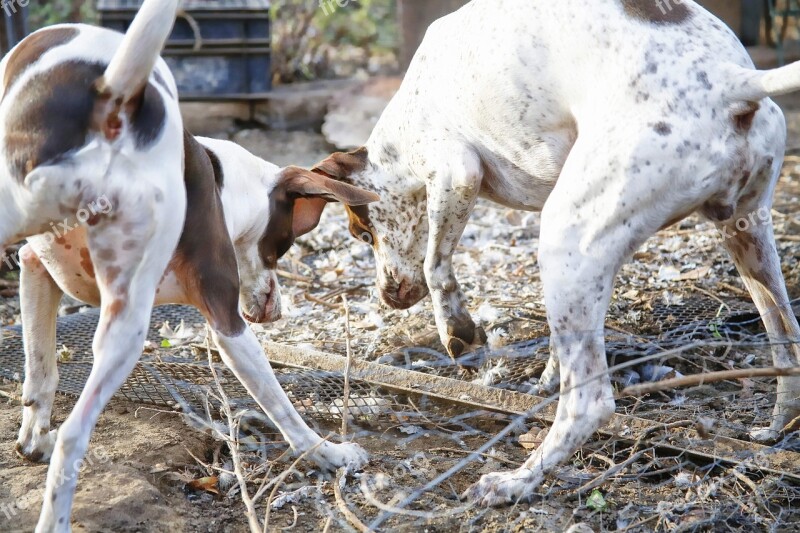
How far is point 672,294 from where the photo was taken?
4879mm

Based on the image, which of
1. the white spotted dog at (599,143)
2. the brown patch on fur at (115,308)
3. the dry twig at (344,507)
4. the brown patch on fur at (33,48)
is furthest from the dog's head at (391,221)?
the brown patch on fur at (115,308)

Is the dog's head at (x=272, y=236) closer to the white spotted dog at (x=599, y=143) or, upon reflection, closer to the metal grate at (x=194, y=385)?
the metal grate at (x=194, y=385)

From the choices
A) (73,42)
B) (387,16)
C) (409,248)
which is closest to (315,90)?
(387,16)

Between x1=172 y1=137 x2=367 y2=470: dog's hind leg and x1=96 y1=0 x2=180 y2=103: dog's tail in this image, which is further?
x1=172 y1=137 x2=367 y2=470: dog's hind leg

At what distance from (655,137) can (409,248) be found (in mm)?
1700

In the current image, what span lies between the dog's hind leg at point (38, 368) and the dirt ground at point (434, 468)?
0.09m

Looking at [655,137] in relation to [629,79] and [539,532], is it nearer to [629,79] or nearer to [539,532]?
[629,79]

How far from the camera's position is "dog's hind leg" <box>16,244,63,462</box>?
3271 mm

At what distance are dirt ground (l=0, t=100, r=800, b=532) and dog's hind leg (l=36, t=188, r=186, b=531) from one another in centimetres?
38

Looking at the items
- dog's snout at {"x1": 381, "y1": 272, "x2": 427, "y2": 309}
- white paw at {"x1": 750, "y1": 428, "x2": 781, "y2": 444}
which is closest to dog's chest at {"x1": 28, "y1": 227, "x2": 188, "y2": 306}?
dog's snout at {"x1": 381, "y1": 272, "x2": 427, "y2": 309}

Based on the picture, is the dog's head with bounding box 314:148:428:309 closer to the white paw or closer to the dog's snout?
the dog's snout

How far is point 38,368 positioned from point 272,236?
1.06 metres

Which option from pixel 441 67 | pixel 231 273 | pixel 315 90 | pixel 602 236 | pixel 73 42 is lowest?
pixel 315 90

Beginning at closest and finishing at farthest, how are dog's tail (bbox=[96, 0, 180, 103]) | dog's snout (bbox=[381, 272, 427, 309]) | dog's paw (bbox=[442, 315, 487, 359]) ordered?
dog's tail (bbox=[96, 0, 180, 103]) < dog's paw (bbox=[442, 315, 487, 359]) < dog's snout (bbox=[381, 272, 427, 309])
